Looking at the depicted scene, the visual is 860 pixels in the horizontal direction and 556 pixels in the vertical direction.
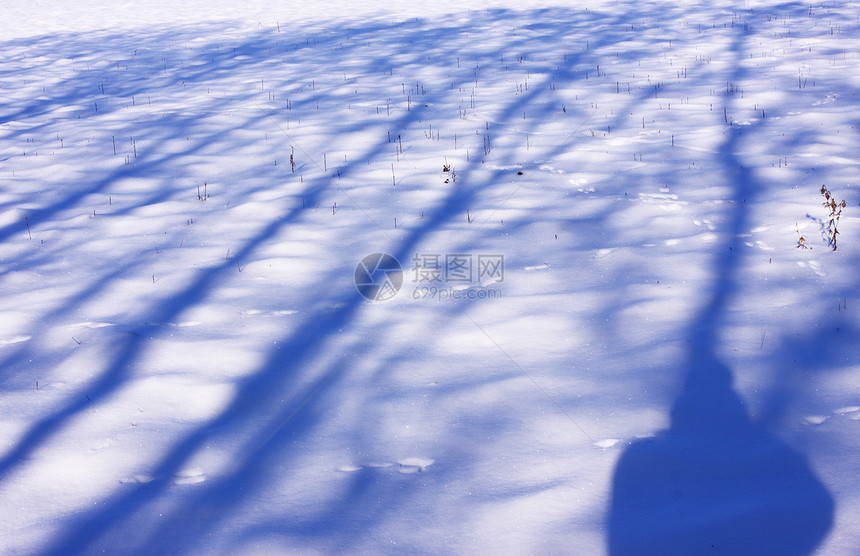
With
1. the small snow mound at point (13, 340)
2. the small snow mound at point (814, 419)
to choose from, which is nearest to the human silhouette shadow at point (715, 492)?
the small snow mound at point (814, 419)

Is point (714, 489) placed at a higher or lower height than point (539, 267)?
lower

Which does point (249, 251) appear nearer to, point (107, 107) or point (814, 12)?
point (107, 107)

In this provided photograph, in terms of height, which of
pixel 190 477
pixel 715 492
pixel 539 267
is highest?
pixel 539 267

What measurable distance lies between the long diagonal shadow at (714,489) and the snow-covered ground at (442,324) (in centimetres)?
1

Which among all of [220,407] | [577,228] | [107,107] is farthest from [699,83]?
[107,107]

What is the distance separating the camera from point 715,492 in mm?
2711

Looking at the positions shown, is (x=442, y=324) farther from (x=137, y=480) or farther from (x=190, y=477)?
(x=137, y=480)

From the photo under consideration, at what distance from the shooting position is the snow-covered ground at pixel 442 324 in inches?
108

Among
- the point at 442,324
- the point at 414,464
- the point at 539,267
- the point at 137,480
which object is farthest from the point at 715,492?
the point at 137,480

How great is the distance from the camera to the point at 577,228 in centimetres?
531

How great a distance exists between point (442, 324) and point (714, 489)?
1.96m

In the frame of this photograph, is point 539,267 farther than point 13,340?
Yes

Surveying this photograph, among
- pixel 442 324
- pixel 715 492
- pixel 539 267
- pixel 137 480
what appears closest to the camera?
pixel 715 492

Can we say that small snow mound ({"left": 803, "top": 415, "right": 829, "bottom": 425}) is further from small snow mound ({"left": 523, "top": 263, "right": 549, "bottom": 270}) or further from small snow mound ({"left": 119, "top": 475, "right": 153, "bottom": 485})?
small snow mound ({"left": 119, "top": 475, "right": 153, "bottom": 485})
